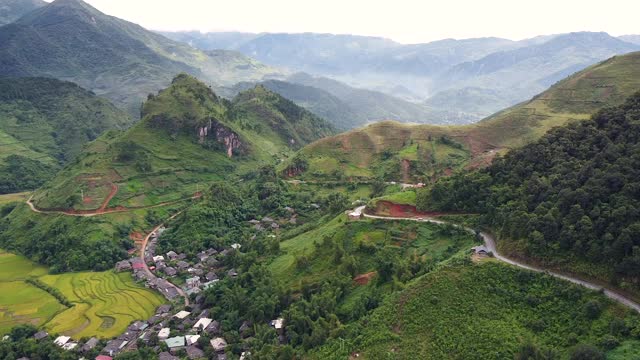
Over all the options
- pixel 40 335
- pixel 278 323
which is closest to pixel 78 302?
pixel 40 335

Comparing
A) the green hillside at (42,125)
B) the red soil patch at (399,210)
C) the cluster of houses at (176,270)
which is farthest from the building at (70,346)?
the green hillside at (42,125)

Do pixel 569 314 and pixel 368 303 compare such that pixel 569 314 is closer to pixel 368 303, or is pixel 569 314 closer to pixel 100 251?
pixel 368 303

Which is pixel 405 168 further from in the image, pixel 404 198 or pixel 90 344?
pixel 90 344

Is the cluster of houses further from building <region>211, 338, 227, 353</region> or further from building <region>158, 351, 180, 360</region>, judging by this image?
building <region>158, 351, 180, 360</region>

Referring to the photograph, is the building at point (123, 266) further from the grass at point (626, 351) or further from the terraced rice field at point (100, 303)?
the grass at point (626, 351)

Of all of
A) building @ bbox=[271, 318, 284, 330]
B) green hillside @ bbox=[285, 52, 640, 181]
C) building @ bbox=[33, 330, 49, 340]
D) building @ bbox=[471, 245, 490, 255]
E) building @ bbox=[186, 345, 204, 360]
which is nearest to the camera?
building @ bbox=[471, 245, 490, 255]

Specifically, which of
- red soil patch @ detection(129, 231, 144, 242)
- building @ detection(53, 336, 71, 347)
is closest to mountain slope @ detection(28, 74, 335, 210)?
red soil patch @ detection(129, 231, 144, 242)
